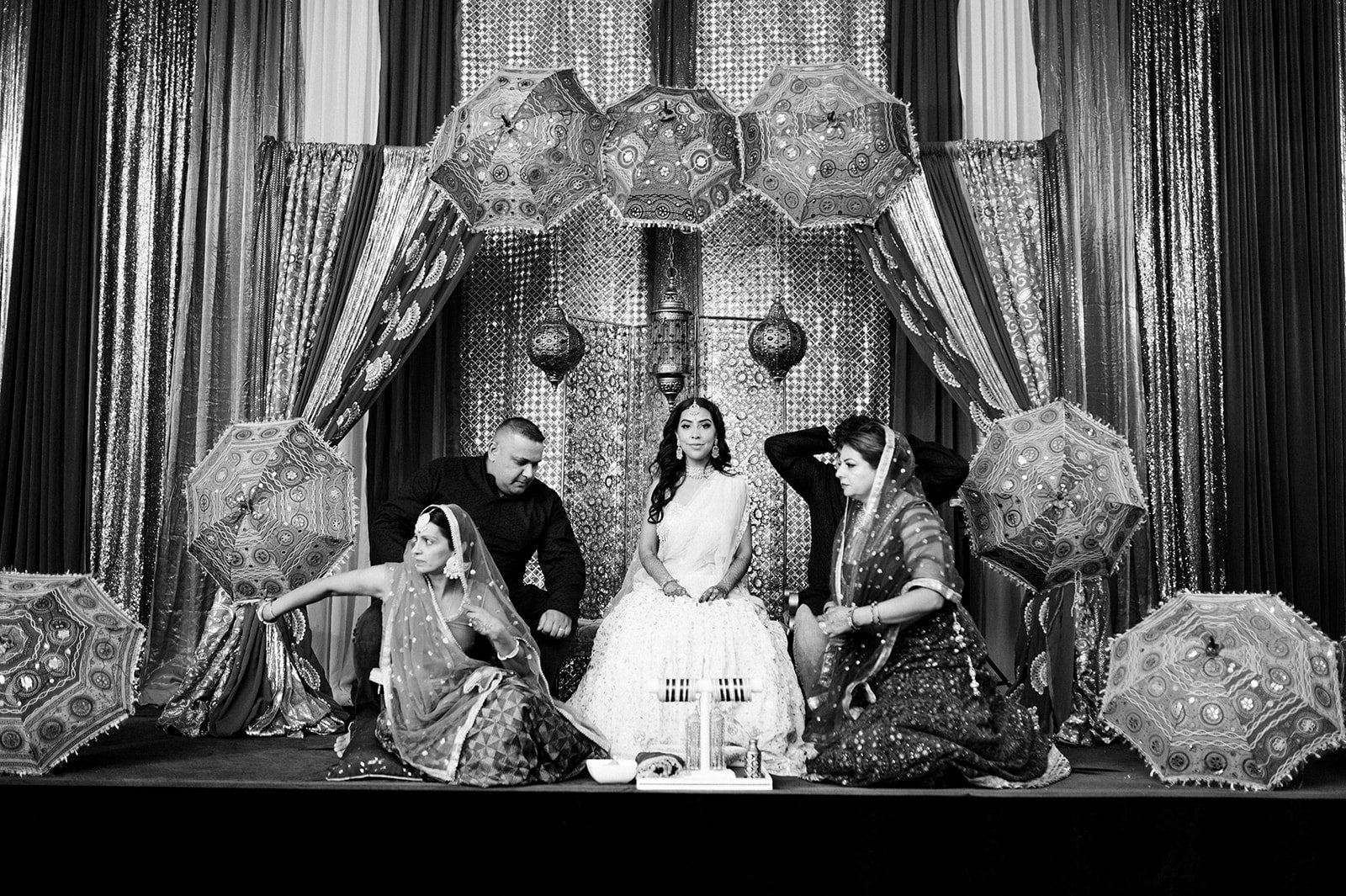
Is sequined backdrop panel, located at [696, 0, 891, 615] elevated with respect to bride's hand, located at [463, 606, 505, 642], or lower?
elevated

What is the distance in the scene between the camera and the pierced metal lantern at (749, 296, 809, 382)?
5.52 metres

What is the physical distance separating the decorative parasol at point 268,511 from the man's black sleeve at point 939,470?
2094 mm

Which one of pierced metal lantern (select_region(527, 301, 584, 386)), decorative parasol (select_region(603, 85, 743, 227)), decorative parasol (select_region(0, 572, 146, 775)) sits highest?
decorative parasol (select_region(603, 85, 743, 227))

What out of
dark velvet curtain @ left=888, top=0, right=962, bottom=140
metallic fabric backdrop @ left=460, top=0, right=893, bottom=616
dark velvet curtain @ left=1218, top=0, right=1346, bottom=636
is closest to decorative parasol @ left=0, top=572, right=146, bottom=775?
metallic fabric backdrop @ left=460, top=0, right=893, bottom=616

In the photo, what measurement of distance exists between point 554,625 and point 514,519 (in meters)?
0.56

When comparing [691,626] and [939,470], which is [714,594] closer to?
[691,626]

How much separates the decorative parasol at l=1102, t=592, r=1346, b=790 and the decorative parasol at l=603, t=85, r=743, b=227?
2355mm

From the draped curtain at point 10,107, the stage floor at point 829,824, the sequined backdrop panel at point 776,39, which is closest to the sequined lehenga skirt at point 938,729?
the stage floor at point 829,824

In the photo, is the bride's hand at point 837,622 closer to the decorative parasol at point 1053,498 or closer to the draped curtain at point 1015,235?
the decorative parasol at point 1053,498

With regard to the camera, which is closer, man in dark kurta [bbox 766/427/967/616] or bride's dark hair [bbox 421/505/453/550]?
bride's dark hair [bbox 421/505/453/550]

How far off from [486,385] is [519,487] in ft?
3.82

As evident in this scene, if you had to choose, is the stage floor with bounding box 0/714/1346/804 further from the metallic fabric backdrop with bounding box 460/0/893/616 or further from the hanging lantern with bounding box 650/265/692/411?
the hanging lantern with bounding box 650/265/692/411

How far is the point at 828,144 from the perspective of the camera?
15.9 feet

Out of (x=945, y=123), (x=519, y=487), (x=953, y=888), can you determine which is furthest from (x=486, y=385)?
(x=953, y=888)
